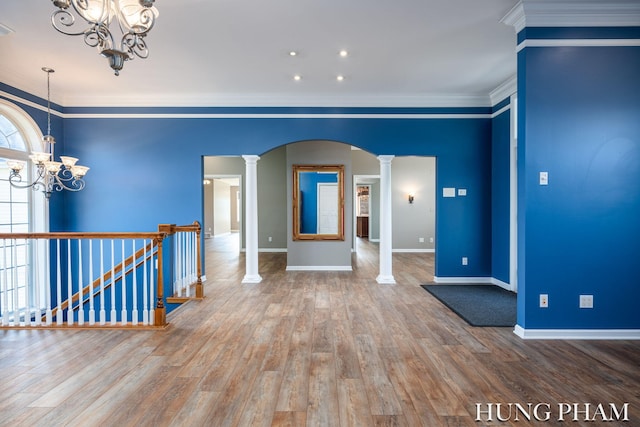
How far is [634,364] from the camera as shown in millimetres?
2510

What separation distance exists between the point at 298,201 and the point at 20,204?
4247mm

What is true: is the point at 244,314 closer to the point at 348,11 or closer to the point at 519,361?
the point at 519,361

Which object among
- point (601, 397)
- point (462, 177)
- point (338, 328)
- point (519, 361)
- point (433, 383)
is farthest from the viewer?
point (462, 177)

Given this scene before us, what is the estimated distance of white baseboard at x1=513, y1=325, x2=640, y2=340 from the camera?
9.81ft

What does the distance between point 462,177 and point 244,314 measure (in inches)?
156

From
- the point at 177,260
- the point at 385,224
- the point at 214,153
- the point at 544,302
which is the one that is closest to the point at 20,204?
the point at 177,260

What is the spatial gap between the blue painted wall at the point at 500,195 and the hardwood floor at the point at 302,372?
1.85m

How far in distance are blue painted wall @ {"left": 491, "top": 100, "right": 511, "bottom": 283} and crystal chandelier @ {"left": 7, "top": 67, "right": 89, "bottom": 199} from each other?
19.0 ft

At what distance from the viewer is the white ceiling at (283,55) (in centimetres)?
298

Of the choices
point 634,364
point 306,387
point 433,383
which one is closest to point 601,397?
point 634,364

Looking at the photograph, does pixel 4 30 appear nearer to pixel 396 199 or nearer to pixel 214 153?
pixel 214 153

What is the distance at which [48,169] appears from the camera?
4.04 m

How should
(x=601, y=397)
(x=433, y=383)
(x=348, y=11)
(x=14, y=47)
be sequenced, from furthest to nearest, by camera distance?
1. (x=14, y=47)
2. (x=348, y=11)
3. (x=433, y=383)
4. (x=601, y=397)

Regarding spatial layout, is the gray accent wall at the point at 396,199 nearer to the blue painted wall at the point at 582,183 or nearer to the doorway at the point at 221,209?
the doorway at the point at 221,209
